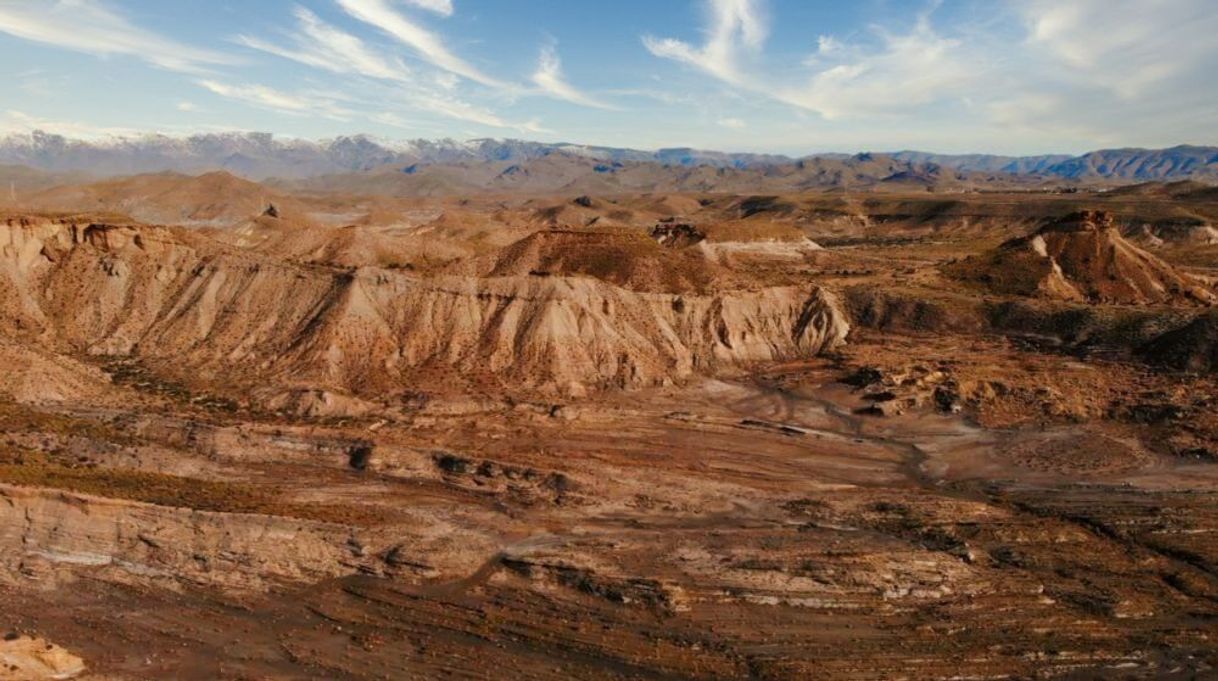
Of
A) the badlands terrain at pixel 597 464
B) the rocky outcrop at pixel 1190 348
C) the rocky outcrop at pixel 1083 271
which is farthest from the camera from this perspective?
the rocky outcrop at pixel 1083 271

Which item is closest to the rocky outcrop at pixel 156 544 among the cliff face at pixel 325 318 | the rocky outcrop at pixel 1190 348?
the cliff face at pixel 325 318

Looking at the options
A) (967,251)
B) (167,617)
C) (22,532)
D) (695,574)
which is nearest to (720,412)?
(695,574)

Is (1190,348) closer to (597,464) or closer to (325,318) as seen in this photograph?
(597,464)

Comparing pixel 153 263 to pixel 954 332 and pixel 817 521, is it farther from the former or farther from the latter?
pixel 954 332

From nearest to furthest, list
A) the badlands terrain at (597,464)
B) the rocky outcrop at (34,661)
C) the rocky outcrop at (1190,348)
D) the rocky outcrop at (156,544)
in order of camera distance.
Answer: the rocky outcrop at (34,661) < the badlands terrain at (597,464) < the rocky outcrop at (156,544) < the rocky outcrop at (1190,348)

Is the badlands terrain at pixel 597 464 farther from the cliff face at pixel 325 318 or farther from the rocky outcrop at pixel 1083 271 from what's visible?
the rocky outcrop at pixel 1083 271

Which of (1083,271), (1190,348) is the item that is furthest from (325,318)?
(1083,271)
